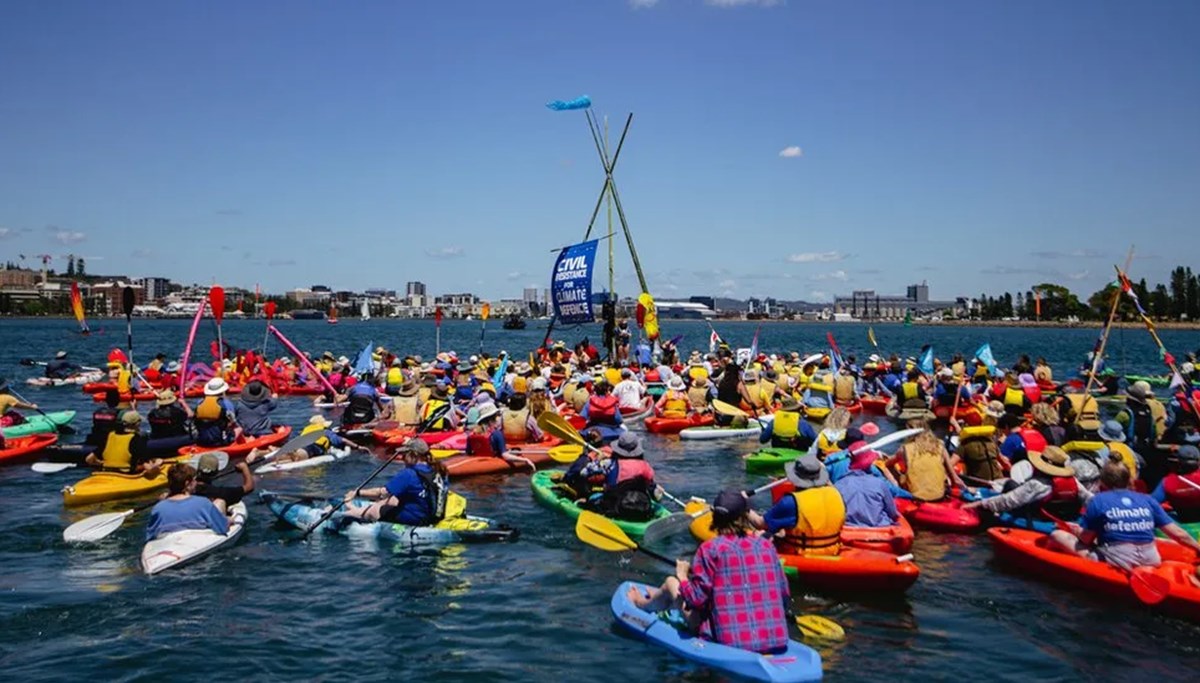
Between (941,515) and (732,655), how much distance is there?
626 centimetres

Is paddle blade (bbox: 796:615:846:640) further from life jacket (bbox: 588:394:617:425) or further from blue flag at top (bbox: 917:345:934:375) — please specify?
blue flag at top (bbox: 917:345:934:375)

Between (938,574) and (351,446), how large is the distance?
42.7 ft

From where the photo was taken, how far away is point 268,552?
11789mm

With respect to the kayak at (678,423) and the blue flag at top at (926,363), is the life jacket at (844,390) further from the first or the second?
the kayak at (678,423)

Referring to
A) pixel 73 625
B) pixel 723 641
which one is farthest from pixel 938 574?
pixel 73 625

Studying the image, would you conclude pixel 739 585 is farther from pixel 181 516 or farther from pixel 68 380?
pixel 68 380

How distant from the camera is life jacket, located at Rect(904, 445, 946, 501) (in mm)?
12516

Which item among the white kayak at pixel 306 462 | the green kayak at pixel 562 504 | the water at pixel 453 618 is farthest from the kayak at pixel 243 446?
the green kayak at pixel 562 504

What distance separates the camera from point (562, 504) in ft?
44.0

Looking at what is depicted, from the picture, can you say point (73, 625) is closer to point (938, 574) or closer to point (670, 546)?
point (670, 546)

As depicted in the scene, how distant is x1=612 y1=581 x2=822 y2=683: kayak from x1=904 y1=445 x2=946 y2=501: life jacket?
5.71 metres

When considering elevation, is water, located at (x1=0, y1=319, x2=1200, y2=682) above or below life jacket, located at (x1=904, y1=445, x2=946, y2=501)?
below

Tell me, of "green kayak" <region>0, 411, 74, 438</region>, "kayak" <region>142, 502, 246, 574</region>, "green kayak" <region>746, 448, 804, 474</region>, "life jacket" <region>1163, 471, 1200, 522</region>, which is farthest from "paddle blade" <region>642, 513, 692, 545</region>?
"green kayak" <region>0, 411, 74, 438</region>

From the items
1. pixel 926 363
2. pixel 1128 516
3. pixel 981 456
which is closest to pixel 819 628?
pixel 1128 516
